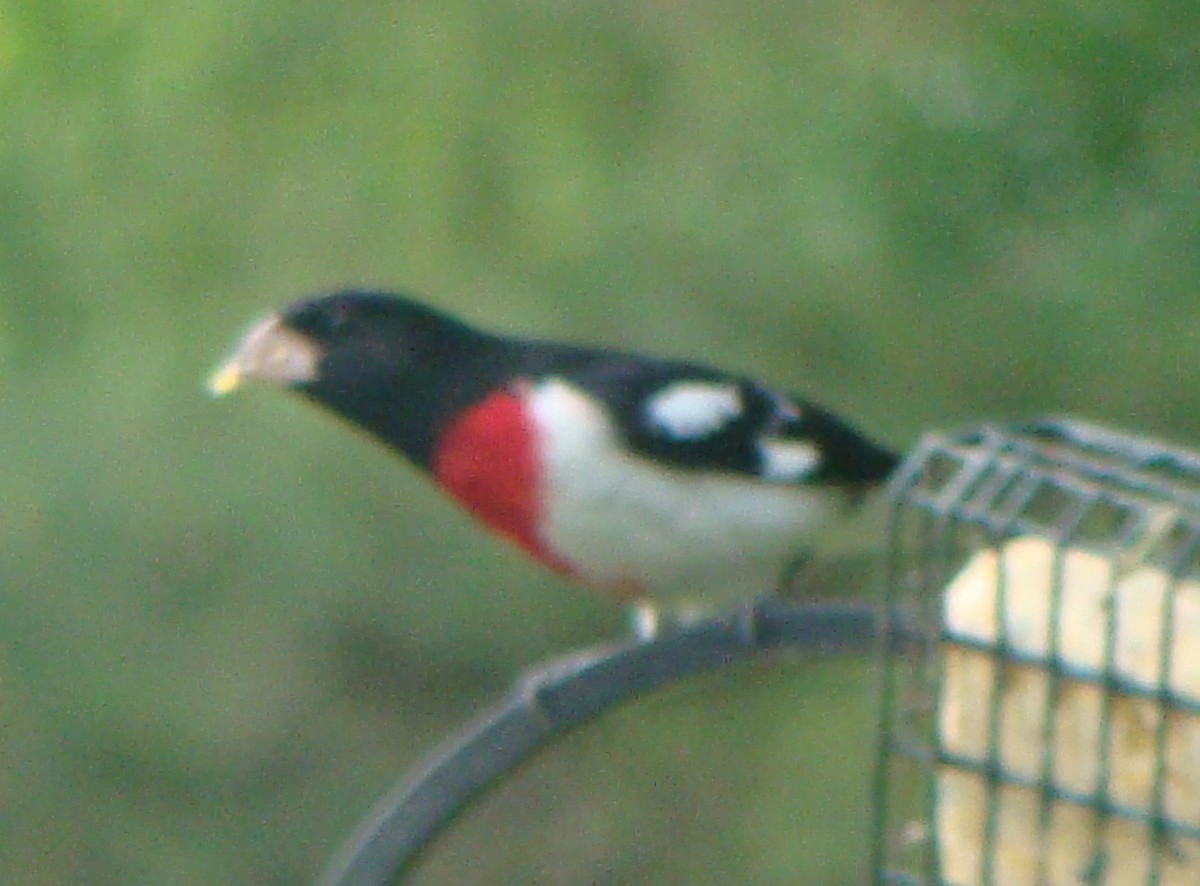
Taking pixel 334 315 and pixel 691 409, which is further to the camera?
pixel 691 409

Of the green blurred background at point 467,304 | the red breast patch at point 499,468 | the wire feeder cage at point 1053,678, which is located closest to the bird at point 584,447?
the red breast patch at point 499,468

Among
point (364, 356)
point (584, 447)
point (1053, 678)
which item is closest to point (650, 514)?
point (584, 447)

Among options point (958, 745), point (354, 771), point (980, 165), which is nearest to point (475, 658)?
point (354, 771)

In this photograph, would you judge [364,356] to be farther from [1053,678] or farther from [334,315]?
[1053,678]

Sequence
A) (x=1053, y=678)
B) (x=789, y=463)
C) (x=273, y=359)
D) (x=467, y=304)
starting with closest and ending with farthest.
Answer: (x=1053, y=678) → (x=273, y=359) → (x=789, y=463) → (x=467, y=304)

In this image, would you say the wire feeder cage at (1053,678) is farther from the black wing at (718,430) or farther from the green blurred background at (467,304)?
the green blurred background at (467,304)

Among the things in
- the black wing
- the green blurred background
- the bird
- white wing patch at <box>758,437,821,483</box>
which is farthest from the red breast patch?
the green blurred background

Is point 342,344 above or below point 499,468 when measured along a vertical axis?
above
